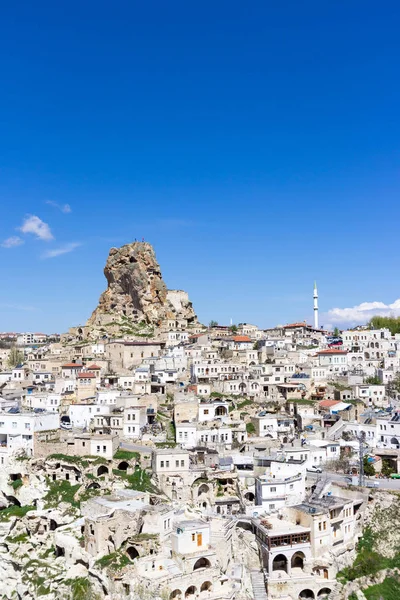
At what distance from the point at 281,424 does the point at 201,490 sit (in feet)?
42.3

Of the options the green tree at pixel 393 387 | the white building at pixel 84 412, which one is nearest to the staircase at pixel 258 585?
the white building at pixel 84 412

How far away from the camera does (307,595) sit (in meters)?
34.1

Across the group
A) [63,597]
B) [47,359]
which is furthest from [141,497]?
[47,359]

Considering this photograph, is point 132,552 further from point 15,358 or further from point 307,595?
point 15,358

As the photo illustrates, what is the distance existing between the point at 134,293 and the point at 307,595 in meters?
62.9

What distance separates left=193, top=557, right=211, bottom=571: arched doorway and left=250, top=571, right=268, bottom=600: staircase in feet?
9.58

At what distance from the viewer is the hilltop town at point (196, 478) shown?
3356 cm

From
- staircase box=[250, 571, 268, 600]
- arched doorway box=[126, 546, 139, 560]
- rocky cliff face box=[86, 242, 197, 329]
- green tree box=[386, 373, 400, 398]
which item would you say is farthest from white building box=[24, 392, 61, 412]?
rocky cliff face box=[86, 242, 197, 329]

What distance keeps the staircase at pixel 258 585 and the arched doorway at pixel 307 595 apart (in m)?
2.13

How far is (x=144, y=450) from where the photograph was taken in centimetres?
4475

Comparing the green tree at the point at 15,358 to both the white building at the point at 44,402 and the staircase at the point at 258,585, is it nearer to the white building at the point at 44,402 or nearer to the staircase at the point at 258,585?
the white building at the point at 44,402

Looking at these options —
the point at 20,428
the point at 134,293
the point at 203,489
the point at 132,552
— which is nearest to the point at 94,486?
the point at 203,489

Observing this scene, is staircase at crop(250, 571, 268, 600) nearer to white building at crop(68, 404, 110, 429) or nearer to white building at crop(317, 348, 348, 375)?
white building at crop(68, 404, 110, 429)

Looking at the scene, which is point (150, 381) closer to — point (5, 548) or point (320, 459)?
point (320, 459)
